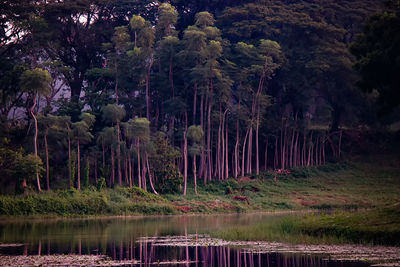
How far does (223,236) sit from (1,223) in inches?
622

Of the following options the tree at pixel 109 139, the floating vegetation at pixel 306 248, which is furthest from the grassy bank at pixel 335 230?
the tree at pixel 109 139

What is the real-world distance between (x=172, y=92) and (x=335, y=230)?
32.2 metres

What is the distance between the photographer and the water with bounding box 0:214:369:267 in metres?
17.2

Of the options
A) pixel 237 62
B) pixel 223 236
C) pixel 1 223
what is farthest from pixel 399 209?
pixel 237 62

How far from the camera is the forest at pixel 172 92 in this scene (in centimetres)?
4628

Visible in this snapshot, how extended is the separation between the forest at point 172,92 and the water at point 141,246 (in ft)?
46.1

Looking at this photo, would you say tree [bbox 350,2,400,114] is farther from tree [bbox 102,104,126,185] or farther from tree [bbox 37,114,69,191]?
tree [bbox 37,114,69,191]

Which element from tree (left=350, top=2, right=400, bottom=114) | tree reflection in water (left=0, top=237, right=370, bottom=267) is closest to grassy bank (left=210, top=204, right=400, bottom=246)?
tree reflection in water (left=0, top=237, right=370, bottom=267)

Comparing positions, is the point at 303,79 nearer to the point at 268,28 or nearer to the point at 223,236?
the point at 268,28

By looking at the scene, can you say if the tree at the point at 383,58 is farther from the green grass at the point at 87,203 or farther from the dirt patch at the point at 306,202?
the dirt patch at the point at 306,202

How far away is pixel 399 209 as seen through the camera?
22281mm

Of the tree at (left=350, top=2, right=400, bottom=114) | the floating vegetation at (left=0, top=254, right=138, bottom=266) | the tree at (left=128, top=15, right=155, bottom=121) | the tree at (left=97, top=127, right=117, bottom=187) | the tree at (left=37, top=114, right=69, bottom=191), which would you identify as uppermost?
the tree at (left=128, top=15, right=155, bottom=121)

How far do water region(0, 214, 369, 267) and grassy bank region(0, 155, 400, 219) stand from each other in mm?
8623

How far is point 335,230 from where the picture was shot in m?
22.1
